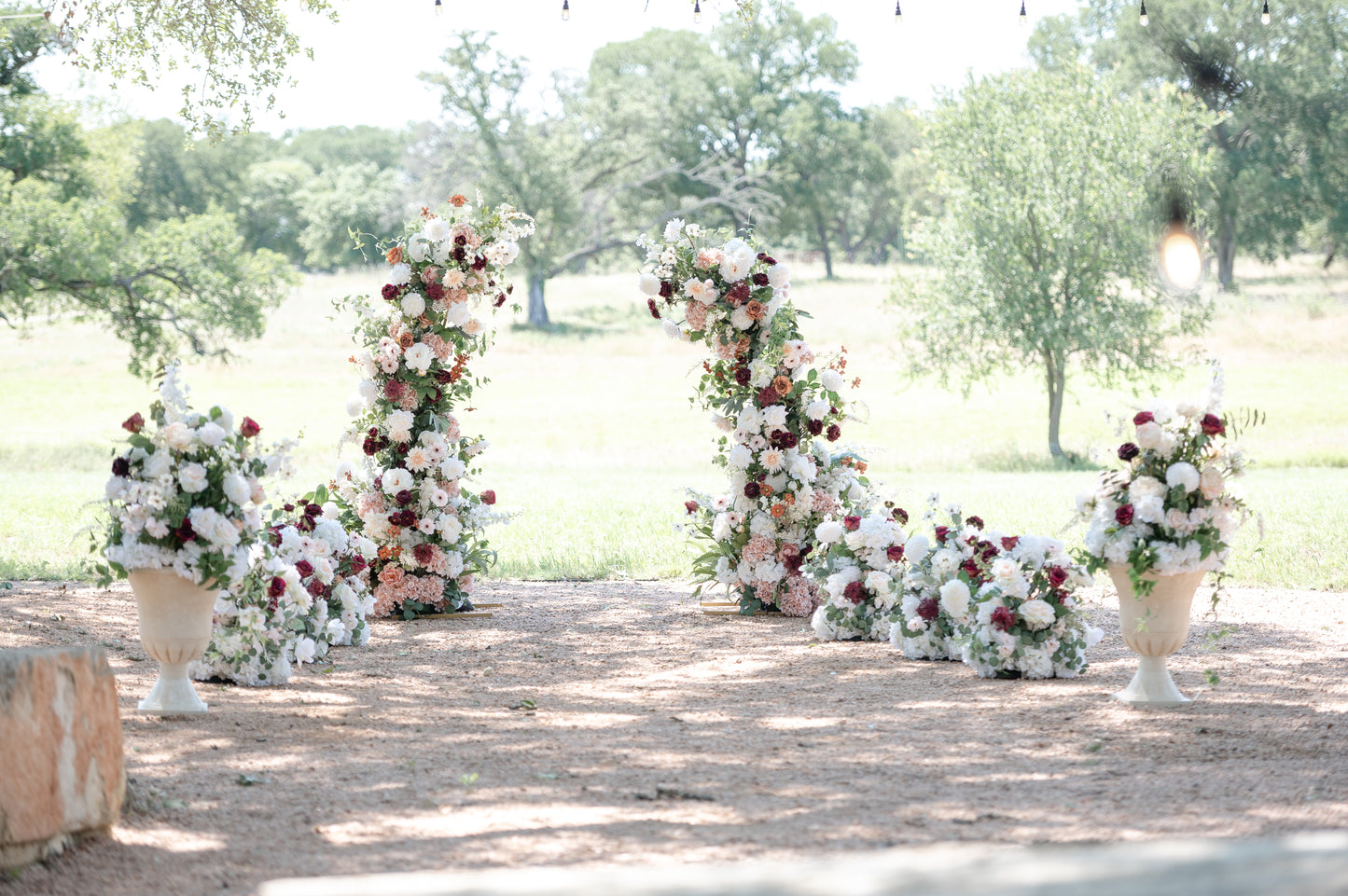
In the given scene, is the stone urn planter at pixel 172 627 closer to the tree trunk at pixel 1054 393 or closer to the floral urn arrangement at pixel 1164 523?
the floral urn arrangement at pixel 1164 523

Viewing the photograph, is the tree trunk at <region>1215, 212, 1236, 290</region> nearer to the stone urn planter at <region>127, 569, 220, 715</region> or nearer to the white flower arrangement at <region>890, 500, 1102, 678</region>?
the white flower arrangement at <region>890, 500, 1102, 678</region>

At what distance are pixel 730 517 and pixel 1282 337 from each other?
1204 inches

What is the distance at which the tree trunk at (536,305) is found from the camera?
41625 millimetres

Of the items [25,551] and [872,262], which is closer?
[25,551]

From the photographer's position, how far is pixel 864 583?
8125 millimetres

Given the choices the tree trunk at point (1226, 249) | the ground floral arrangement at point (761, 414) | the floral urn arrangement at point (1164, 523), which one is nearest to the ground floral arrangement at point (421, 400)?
the ground floral arrangement at point (761, 414)

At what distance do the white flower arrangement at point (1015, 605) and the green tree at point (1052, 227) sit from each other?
56.7 ft

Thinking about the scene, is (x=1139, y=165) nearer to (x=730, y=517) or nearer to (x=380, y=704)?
(x=730, y=517)

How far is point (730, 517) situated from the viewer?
30.3 ft

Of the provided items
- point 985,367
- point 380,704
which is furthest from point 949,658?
point 985,367

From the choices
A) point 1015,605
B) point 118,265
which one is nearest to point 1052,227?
point 118,265

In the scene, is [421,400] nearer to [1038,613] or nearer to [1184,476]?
[1038,613]

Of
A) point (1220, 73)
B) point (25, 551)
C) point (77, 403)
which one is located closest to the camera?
point (25, 551)

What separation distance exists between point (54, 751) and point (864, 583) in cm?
522
